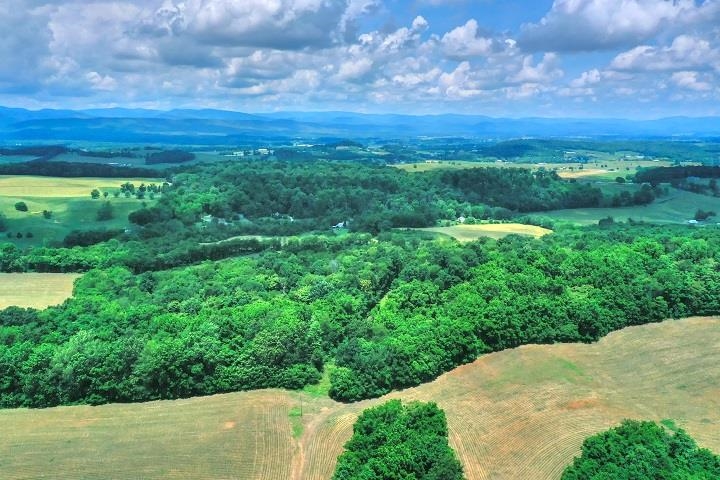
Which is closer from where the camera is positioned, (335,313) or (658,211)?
Answer: (335,313)

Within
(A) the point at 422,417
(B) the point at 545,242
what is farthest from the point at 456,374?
(B) the point at 545,242

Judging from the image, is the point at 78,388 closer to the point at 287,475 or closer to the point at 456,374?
the point at 287,475

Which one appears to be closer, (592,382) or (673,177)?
(592,382)

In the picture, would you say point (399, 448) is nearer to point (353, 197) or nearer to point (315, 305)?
point (315, 305)

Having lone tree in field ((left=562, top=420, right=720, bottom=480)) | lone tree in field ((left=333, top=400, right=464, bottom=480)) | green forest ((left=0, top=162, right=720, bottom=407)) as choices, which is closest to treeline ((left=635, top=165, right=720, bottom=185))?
green forest ((left=0, top=162, right=720, bottom=407))

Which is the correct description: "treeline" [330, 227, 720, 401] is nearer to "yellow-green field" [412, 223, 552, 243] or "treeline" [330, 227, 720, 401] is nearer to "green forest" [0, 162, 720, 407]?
"green forest" [0, 162, 720, 407]

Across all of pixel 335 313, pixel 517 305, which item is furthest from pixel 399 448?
pixel 517 305
